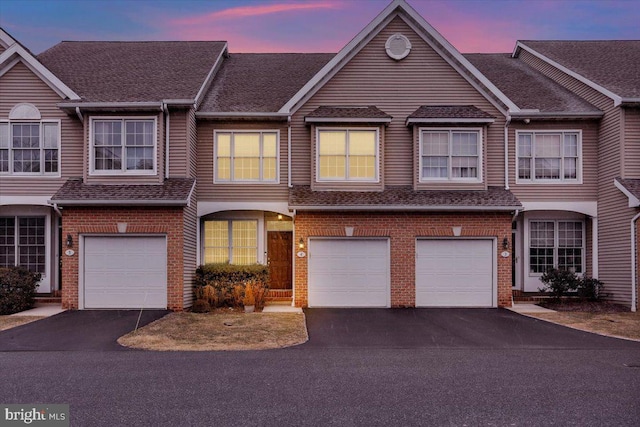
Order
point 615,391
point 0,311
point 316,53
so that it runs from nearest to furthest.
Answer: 1. point 615,391
2. point 0,311
3. point 316,53

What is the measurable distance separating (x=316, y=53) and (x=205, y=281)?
468 inches

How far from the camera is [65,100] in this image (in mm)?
18766

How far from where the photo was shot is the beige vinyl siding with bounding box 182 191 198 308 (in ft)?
60.2

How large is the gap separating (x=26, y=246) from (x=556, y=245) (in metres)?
17.8

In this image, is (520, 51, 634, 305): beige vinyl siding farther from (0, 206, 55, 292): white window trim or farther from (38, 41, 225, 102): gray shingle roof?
(0, 206, 55, 292): white window trim

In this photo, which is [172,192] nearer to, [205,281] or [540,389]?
[205,281]

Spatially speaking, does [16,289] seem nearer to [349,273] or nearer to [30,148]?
[30,148]

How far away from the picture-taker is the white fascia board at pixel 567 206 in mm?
20359

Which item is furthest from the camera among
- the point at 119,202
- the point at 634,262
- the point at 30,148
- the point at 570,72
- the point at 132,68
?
the point at 132,68

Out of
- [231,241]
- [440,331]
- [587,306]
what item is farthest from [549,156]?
[231,241]

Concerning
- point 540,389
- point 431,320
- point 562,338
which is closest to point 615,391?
point 540,389

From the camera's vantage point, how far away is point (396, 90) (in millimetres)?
20234

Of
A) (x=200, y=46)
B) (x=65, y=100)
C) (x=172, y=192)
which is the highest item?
(x=200, y=46)

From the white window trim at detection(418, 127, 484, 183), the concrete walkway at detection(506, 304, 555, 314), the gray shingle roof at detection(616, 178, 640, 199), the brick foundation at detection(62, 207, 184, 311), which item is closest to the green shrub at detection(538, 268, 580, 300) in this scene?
the concrete walkway at detection(506, 304, 555, 314)
